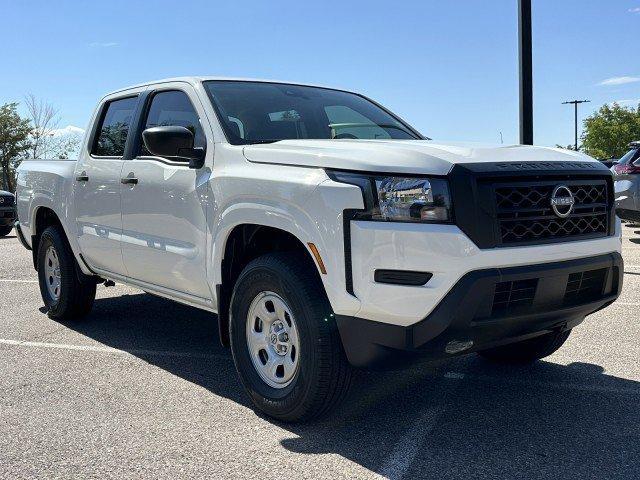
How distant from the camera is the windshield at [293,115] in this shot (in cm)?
441

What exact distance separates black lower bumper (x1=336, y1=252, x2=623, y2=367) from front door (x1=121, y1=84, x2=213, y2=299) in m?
1.34

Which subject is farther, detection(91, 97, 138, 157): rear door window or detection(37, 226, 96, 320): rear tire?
detection(37, 226, 96, 320): rear tire

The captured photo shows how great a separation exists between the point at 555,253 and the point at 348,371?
3.76ft

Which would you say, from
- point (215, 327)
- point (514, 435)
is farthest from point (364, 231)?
point (215, 327)

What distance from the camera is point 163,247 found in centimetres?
464

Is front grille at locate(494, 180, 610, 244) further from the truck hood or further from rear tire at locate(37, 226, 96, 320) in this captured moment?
rear tire at locate(37, 226, 96, 320)

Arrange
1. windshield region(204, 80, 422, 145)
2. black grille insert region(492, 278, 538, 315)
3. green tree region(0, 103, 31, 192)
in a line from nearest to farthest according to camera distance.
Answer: black grille insert region(492, 278, 538, 315) < windshield region(204, 80, 422, 145) < green tree region(0, 103, 31, 192)

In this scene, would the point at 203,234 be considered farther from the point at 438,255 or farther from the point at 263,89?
the point at 438,255

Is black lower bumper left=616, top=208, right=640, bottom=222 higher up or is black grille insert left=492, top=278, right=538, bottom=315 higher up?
black grille insert left=492, top=278, right=538, bottom=315

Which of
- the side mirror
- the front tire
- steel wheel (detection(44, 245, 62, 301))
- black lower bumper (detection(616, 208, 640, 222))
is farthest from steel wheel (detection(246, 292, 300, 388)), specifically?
black lower bumper (detection(616, 208, 640, 222))

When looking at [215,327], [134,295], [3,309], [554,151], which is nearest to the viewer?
[554,151]

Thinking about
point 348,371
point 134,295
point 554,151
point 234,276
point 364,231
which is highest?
point 554,151

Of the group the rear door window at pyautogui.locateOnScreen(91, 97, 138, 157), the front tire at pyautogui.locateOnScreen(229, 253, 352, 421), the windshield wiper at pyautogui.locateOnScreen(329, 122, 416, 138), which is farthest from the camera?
the rear door window at pyautogui.locateOnScreen(91, 97, 138, 157)

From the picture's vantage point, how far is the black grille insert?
10.8 ft
